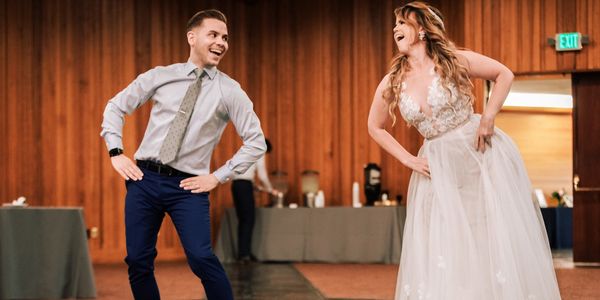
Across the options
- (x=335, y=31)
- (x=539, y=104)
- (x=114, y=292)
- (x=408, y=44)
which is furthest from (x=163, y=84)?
(x=539, y=104)

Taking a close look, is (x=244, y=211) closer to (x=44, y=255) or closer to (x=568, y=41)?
(x=44, y=255)

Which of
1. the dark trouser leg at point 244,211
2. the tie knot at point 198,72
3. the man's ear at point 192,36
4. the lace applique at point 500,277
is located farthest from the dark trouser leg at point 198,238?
the dark trouser leg at point 244,211

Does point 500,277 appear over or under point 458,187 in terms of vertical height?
under

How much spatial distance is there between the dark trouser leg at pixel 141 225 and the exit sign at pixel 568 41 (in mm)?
6644

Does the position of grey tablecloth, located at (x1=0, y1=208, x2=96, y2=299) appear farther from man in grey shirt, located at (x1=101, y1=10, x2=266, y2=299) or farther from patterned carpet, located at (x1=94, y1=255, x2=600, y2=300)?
man in grey shirt, located at (x1=101, y1=10, x2=266, y2=299)

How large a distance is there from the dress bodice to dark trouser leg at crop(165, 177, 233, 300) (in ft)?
3.04

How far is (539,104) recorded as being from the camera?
12578 mm

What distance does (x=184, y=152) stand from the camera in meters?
3.70

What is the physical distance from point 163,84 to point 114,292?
349cm

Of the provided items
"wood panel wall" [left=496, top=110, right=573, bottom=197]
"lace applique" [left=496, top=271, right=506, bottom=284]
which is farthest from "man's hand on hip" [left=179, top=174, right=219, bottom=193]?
"wood panel wall" [left=496, top=110, right=573, bottom=197]

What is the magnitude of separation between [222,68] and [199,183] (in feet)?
24.0

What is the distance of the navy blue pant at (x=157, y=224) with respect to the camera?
3.59m

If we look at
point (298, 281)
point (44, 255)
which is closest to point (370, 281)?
point (298, 281)

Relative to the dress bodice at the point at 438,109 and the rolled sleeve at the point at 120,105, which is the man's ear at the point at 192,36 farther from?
the dress bodice at the point at 438,109
